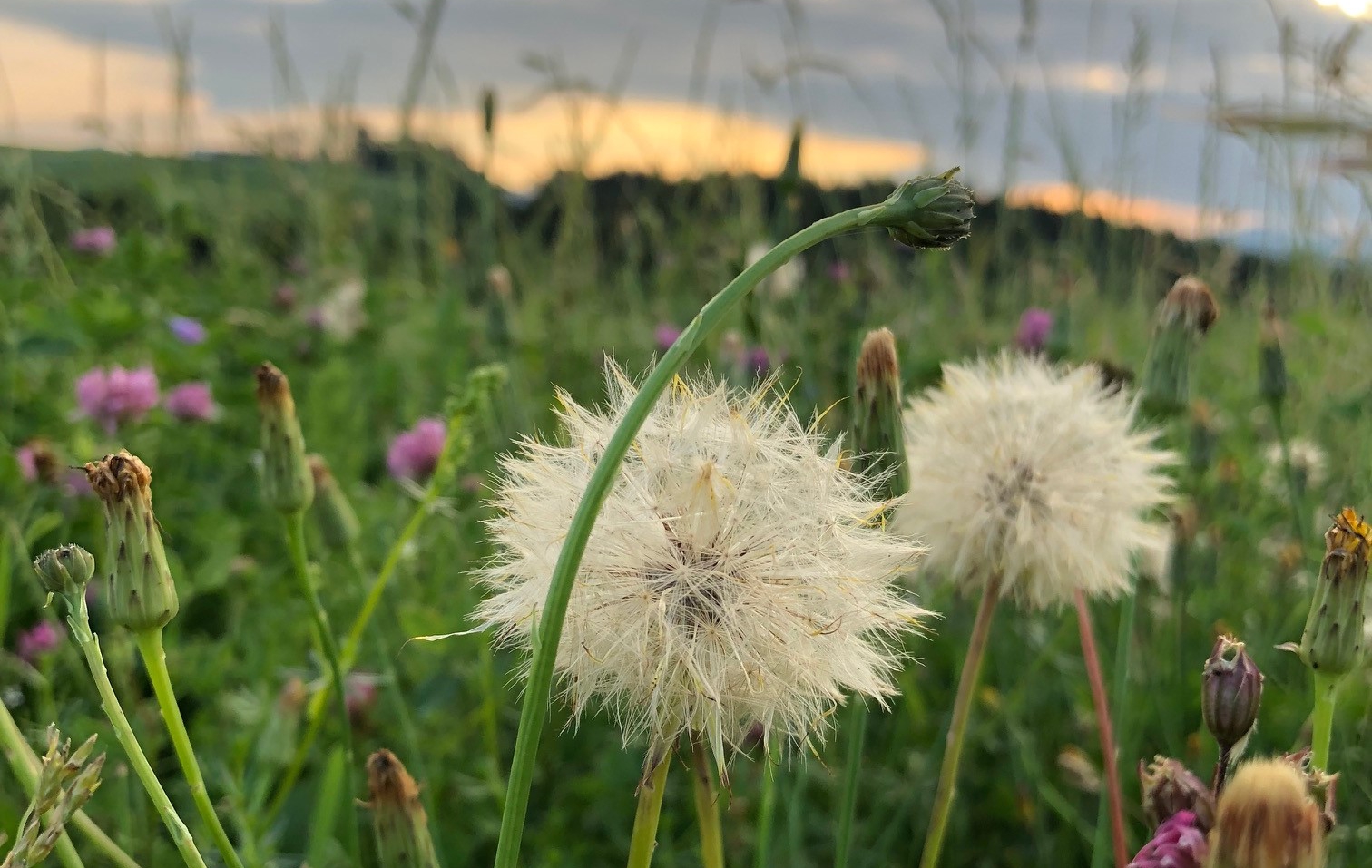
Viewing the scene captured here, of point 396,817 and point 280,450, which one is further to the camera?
point 280,450

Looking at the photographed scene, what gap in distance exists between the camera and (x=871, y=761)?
2.31 meters


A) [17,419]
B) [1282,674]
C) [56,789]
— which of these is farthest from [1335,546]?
[17,419]

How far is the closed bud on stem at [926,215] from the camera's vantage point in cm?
68

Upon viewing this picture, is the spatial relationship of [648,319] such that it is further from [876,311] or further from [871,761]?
[871,761]

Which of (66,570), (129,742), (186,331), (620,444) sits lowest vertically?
(129,742)

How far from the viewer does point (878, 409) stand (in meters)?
1.13

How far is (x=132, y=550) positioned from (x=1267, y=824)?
0.87m

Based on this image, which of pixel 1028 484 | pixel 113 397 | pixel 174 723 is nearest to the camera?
pixel 174 723

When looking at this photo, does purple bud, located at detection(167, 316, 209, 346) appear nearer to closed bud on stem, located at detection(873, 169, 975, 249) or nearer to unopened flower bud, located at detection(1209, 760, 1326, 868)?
closed bud on stem, located at detection(873, 169, 975, 249)

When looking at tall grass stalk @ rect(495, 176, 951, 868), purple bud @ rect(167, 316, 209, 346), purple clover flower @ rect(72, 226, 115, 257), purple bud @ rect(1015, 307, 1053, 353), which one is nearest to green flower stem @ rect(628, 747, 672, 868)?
tall grass stalk @ rect(495, 176, 951, 868)

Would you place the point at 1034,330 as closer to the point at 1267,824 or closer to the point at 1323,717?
the point at 1323,717

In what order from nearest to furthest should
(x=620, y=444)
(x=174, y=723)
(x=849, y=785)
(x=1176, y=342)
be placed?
(x=620, y=444) → (x=174, y=723) → (x=849, y=785) → (x=1176, y=342)

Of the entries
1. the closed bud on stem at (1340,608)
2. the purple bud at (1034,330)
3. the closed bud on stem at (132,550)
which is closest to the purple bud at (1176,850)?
the closed bud on stem at (1340,608)

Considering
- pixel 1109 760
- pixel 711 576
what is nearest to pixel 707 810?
pixel 711 576
